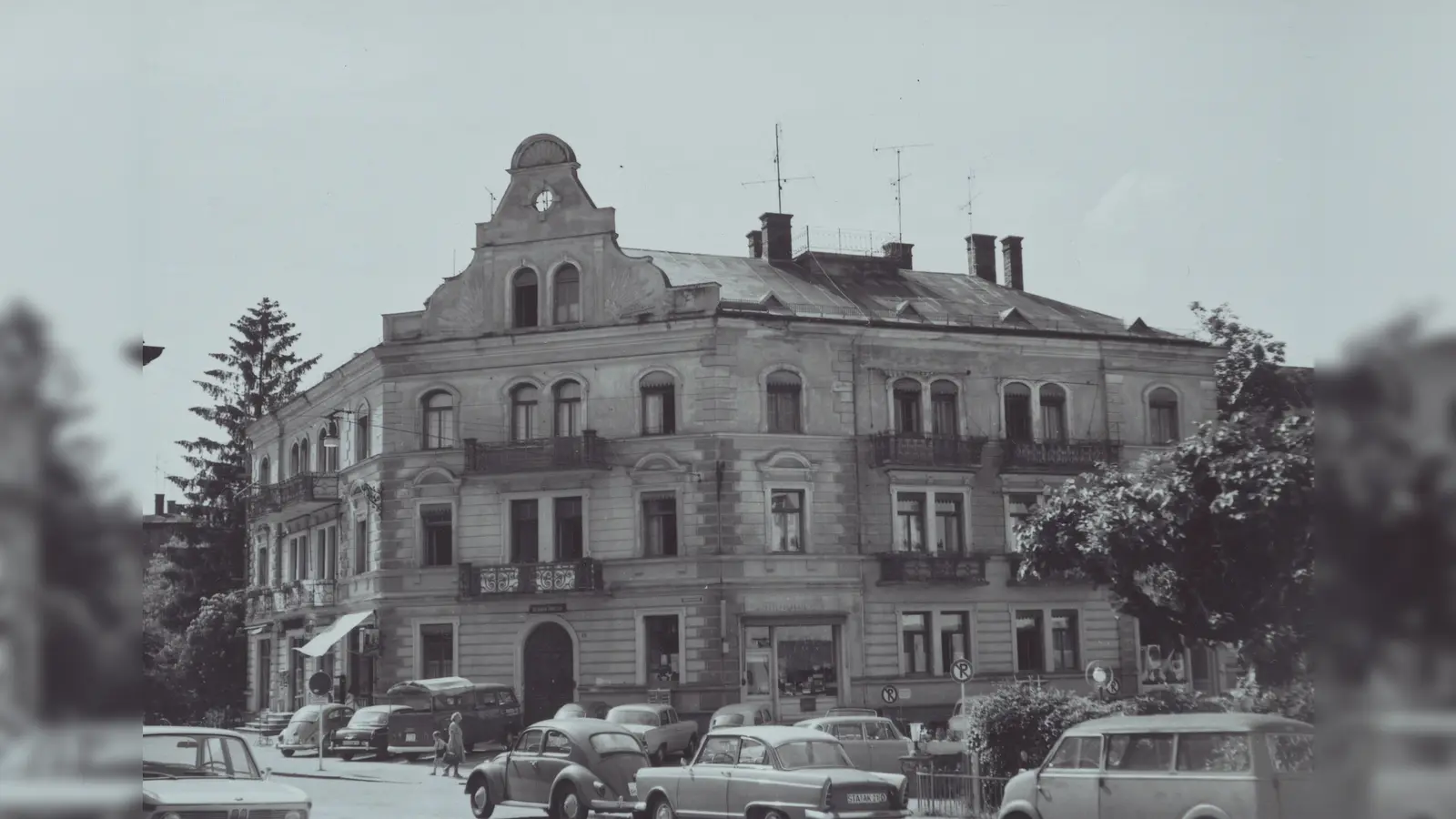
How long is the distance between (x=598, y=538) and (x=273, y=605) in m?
19.2

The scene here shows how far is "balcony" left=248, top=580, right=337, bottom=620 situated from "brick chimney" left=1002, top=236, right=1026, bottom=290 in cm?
2660

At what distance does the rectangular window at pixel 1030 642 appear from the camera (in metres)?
41.3

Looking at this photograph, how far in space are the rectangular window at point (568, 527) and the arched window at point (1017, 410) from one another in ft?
45.2

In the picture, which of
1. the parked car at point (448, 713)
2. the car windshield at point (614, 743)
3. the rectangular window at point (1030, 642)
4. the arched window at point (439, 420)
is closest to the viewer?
the car windshield at point (614, 743)

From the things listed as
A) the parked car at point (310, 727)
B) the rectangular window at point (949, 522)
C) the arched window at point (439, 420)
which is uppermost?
the arched window at point (439, 420)

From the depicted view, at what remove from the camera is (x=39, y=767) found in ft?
8.80

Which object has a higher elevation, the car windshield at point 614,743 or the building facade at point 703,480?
the building facade at point 703,480

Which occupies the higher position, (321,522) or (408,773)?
(321,522)

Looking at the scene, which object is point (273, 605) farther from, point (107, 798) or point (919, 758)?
point (107, 798)

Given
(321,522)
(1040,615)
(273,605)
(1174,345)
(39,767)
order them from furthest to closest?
(273,605) → (321,522) → (1174,345) → (1040,615) → (39,767)

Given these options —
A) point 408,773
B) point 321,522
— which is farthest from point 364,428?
point 408,773

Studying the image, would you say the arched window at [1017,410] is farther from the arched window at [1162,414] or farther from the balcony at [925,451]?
the arched window at [1162,414]

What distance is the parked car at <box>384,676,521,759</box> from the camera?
116 feet

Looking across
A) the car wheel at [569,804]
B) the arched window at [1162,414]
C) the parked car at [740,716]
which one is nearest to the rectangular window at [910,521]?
the arched window at [1162,414]
